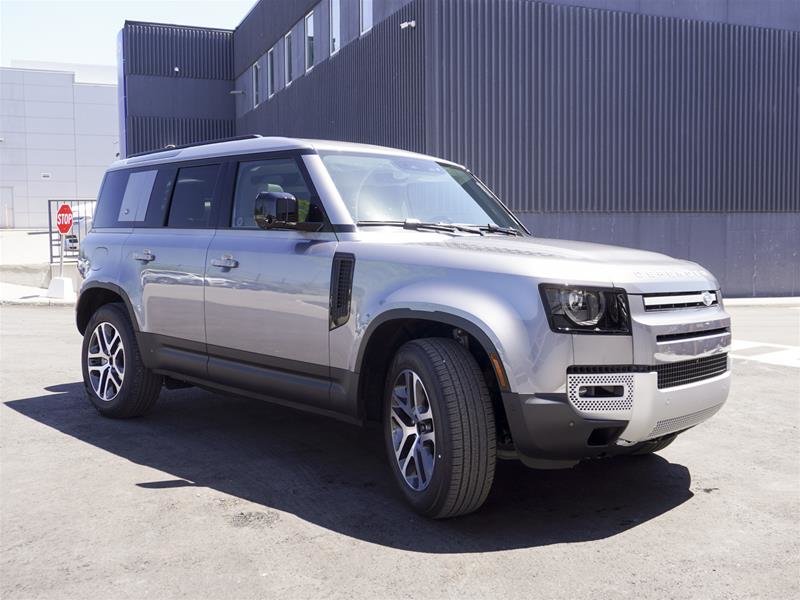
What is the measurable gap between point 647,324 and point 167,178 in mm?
3889

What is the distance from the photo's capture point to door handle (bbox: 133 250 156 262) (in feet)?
20.1

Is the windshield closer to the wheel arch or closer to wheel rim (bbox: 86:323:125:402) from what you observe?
the wheel arch

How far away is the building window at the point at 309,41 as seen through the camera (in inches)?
1067

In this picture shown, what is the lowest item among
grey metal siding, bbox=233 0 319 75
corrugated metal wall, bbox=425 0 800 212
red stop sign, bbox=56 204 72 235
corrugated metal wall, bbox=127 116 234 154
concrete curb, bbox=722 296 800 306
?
concrete curb, bbox=722 296 800 306

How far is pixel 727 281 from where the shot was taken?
73.4 feet

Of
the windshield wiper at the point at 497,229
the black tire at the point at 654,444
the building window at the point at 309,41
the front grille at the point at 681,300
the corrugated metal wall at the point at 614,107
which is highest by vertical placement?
the building window at the point at 309,41

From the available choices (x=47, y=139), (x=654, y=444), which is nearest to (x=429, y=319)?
(x=654, y=444)

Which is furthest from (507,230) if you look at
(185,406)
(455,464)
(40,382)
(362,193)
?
(40,382)

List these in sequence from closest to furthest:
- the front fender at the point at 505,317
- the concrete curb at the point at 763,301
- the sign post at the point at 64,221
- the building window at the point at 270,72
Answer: the front fender at the point at 505,317
the sign post at the point at 64,221
the concrete curb at the point at 763,301
the building window at the point at 270,72

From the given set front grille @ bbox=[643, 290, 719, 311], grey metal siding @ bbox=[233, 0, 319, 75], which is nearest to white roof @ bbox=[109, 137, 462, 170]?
front grille @ bbox=[643, 290, 719, 311]

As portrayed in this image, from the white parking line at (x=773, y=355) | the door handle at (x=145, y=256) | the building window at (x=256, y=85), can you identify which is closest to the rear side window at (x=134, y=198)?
the door handle at (x=145, y=256)

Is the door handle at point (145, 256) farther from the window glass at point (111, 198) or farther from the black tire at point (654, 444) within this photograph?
the black tire at point (654, 444)

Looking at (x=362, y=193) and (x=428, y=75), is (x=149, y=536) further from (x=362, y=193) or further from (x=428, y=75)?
A: (x=428, y=75)

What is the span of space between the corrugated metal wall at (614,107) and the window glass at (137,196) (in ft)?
42.1
